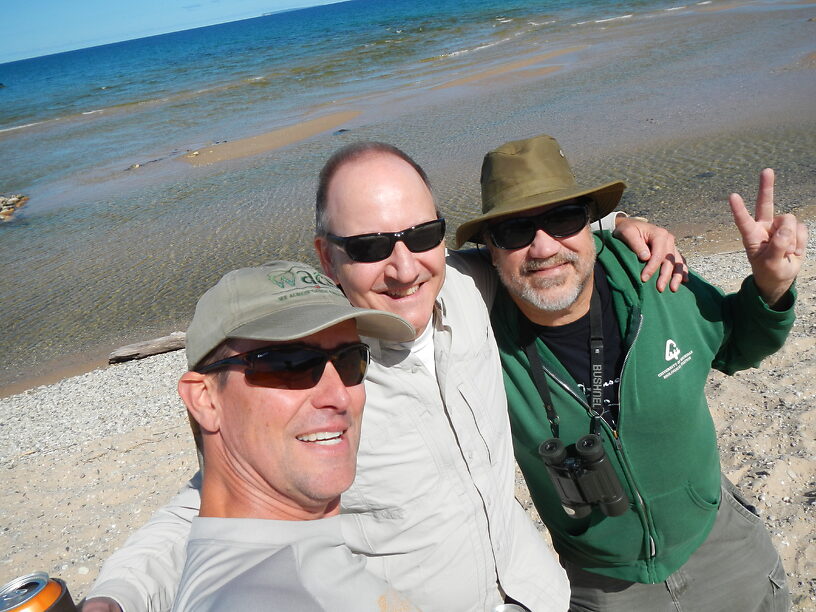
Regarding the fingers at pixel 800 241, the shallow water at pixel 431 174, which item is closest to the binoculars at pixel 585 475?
the fingers at pixel 800 241

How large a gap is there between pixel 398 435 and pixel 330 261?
0.82m

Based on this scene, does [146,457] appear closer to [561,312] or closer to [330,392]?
[561,312]

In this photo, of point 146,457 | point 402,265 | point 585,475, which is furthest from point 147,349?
point 585,475

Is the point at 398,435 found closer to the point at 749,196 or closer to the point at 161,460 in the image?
the point at 161,460

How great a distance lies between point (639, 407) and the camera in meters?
2.78

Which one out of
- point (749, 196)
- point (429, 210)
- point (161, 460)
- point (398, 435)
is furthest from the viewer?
point (749, 196)

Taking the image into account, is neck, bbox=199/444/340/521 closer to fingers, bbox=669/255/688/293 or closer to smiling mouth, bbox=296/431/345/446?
smiling mouth, bbox=296/431/345/446

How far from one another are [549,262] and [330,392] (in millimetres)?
1318

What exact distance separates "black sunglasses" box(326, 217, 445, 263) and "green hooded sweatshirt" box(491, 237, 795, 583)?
64 centimetres

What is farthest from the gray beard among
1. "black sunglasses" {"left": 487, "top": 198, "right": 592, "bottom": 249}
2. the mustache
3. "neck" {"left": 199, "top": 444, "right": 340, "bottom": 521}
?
"neck" {"left": 199, "top": 444, "right": 340, "bottom": 521}

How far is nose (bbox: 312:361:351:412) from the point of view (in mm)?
1866

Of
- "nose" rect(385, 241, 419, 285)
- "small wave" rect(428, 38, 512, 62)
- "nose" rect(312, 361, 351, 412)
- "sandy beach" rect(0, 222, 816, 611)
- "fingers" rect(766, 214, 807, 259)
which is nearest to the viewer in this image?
"nose" rect(312, 361, 351, 412)

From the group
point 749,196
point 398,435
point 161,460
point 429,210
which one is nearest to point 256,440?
point 398,435

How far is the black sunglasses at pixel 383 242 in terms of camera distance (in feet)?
8.46
